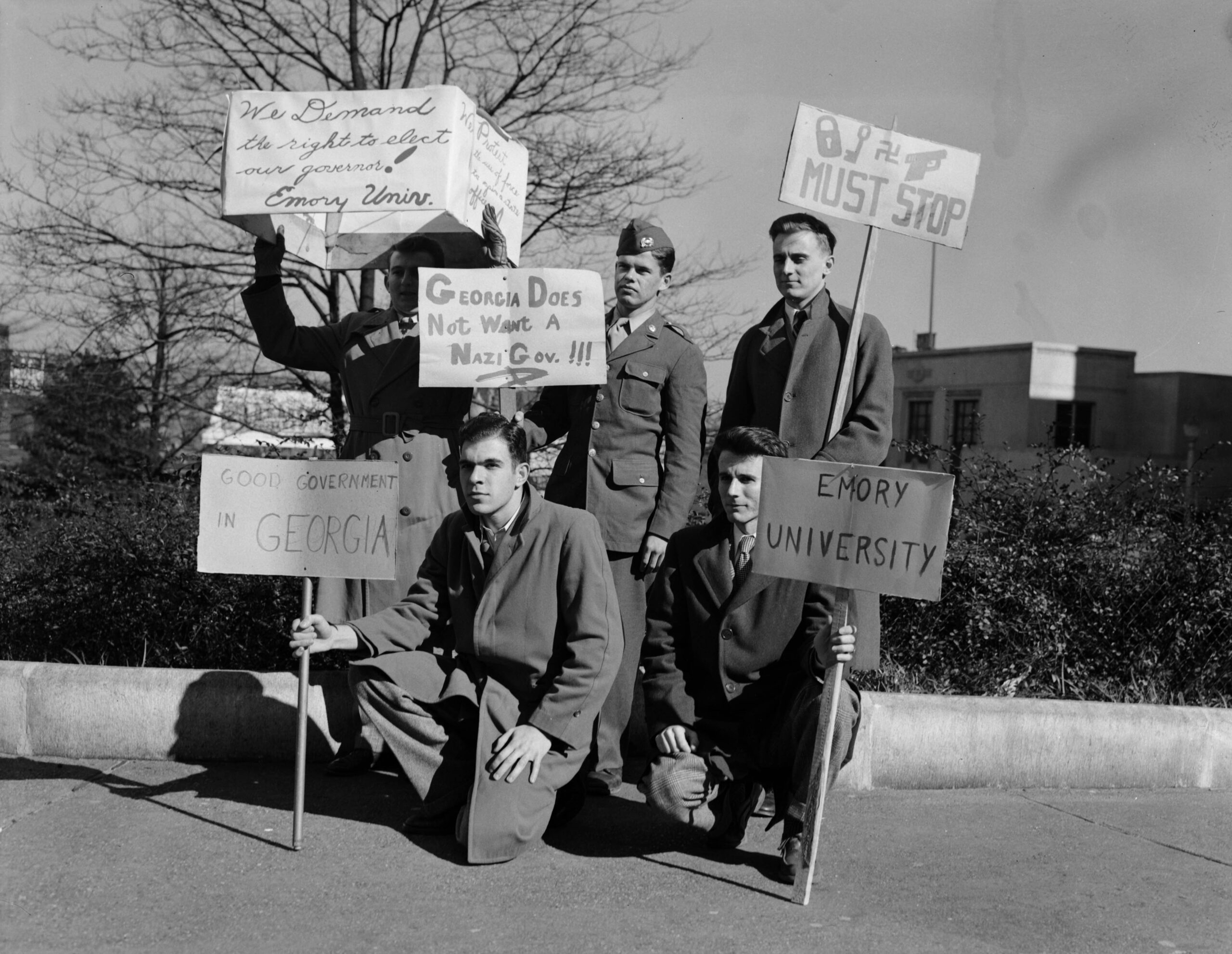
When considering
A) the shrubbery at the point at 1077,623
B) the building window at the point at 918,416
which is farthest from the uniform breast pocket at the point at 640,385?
the building window at the point at 918,416

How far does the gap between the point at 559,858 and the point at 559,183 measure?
26.4ft

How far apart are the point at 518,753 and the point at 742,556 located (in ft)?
2.94

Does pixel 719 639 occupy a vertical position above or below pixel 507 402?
below

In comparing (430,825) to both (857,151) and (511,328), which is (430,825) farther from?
(857,151)

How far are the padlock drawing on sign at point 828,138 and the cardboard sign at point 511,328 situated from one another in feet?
3.00

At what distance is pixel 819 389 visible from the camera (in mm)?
4641

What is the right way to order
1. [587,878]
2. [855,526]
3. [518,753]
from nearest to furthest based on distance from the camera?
[855,526]
[587,878]
[518,753]

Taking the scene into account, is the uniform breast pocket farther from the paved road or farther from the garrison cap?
the paved road

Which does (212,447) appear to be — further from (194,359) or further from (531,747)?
(531,747)

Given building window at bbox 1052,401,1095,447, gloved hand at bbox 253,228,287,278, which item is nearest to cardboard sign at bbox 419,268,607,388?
gloved hand at bbox 253,228,287,278

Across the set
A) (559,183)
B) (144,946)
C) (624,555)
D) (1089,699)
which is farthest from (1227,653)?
(559,183)

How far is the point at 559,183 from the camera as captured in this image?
11.3 metres

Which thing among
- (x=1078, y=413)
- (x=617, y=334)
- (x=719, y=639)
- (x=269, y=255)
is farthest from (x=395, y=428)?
(x=1078, y=413)

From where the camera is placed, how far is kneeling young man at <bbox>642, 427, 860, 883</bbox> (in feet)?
13.2
